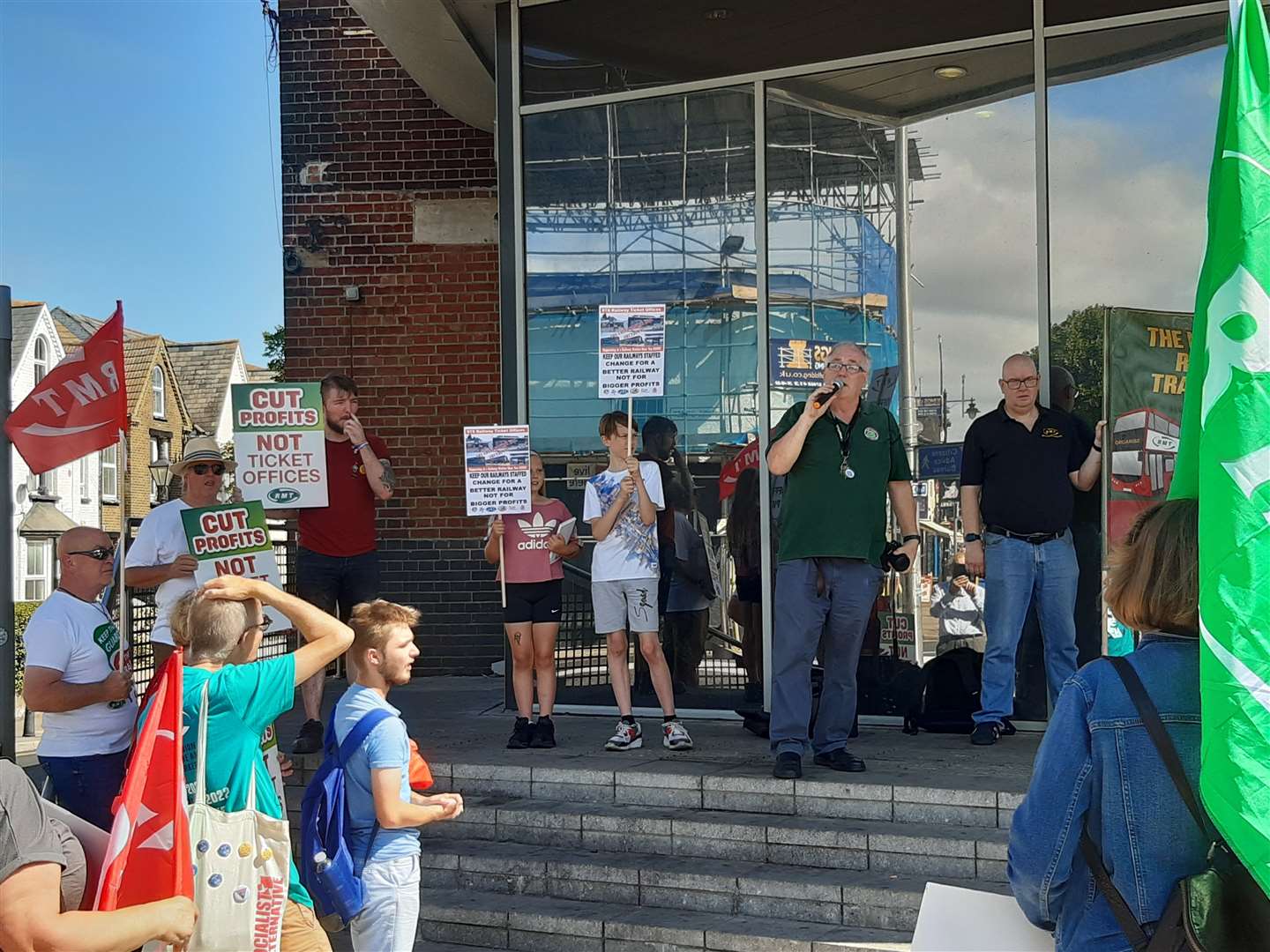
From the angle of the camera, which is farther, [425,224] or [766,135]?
[425,224]

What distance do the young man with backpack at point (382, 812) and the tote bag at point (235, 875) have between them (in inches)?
9.8

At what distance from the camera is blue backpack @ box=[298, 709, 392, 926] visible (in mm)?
3518

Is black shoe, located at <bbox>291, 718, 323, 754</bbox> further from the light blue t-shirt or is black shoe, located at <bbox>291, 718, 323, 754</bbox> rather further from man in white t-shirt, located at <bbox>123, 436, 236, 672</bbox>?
the light blue t-shirt

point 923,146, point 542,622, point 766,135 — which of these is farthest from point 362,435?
point 923,146

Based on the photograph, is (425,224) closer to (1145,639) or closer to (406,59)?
(406,59)

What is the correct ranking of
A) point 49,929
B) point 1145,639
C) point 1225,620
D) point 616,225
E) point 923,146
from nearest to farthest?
point 1225,620, point 1145,639, point 49,929, point 923,146, point 616,225

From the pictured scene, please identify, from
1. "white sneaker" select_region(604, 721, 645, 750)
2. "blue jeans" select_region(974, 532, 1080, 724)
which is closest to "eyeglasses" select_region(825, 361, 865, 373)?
"blue jeans" select_region(974, 532, 1080, 724)

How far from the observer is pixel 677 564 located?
7.33 m

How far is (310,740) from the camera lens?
659 centimetres

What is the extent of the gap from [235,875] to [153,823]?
1.00ft

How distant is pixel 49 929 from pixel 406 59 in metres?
7.25

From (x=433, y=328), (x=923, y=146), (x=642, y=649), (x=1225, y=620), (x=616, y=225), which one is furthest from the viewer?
(x=433, y=328)

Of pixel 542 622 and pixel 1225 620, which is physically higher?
pixel 1225 620

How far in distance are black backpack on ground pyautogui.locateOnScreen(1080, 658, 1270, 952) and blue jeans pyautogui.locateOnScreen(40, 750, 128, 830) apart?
142 inches
